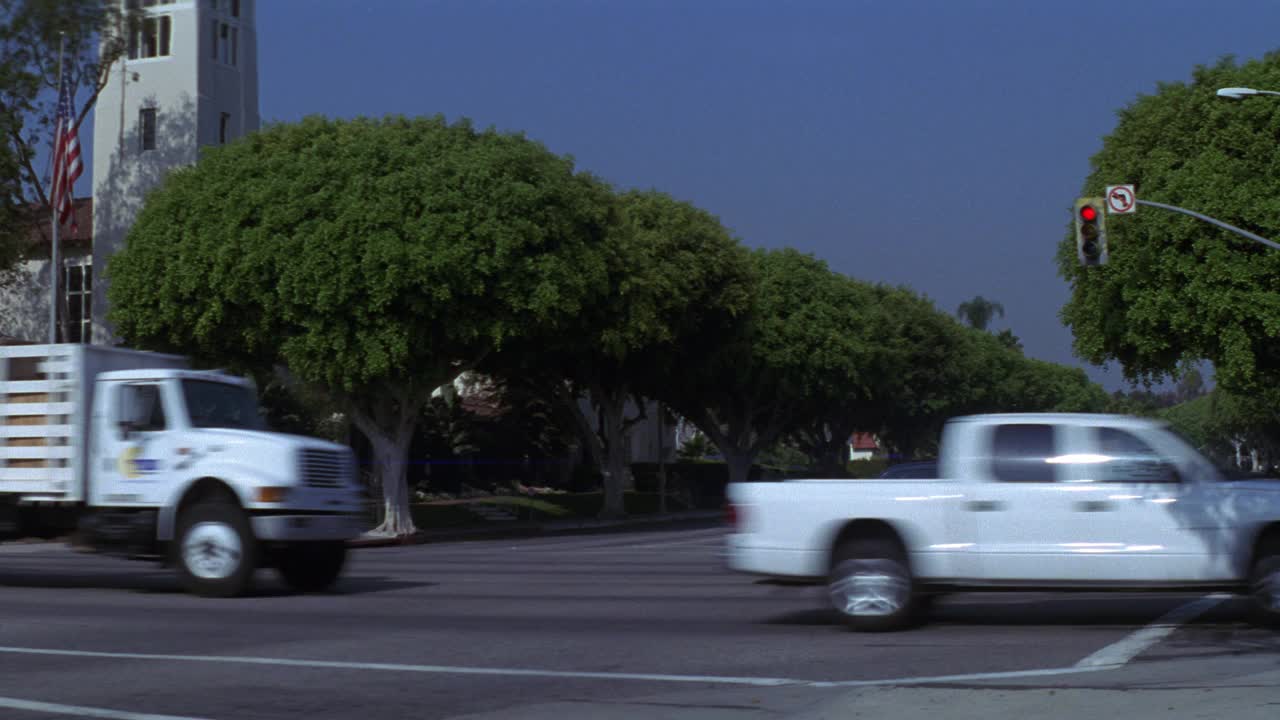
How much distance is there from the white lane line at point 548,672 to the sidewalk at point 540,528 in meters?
25.1

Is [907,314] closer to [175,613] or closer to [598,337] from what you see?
[598,337]

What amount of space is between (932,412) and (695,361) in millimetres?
31721

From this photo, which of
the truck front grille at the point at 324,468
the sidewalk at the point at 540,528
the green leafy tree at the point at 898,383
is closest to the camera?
the truck front grille at the point at 324,468

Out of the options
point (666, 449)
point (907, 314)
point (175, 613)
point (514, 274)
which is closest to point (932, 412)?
point (907, 314)

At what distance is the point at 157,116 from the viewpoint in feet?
186

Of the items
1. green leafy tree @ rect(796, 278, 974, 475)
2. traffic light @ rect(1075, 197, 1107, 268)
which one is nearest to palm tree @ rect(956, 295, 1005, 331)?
green leafy tree @ rect(796, 278, 974, 475)

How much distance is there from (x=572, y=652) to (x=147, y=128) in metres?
49.9

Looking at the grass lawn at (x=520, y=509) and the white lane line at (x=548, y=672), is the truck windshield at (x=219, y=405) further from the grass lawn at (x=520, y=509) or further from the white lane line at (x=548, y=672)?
the grass lawn at (x=520, y=509)

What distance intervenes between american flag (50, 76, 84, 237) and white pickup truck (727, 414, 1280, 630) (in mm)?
34391

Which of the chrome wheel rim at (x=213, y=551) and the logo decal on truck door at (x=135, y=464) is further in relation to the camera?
the logo decal on truck door at (x=135, y=464)

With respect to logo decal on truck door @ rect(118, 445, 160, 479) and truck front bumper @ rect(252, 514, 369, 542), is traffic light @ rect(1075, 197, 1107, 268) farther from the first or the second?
logo decal on truck door @ rect(118, 445, 160, 479)

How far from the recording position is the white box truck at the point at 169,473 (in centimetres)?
1683

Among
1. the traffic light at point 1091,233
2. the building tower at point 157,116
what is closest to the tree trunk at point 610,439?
the building tower at point 157,116

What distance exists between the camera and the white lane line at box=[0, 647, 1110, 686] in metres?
9.98
